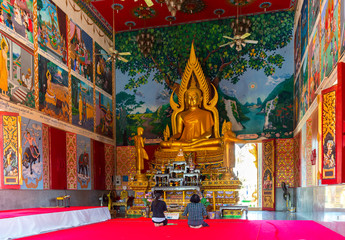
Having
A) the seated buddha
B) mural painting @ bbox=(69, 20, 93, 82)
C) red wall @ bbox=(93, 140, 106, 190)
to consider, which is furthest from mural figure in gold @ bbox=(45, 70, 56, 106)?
the seated buddha

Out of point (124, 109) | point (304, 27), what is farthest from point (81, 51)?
point (304, 27)

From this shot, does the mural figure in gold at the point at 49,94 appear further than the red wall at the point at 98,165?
No

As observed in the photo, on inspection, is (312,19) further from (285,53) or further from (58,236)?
(58,236)

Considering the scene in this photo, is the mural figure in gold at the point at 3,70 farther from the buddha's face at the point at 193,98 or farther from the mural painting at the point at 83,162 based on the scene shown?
the buddha's face at the point at 193,98

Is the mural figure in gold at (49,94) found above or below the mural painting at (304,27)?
below

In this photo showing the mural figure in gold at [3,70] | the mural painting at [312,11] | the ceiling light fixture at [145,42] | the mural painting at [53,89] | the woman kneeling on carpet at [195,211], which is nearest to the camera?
the woman kneeling on carpet at [195,211]

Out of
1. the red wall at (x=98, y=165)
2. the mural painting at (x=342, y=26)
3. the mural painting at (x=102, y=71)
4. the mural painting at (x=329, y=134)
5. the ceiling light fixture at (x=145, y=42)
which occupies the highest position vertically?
the ceiling light fixture at (x=145, y=42)

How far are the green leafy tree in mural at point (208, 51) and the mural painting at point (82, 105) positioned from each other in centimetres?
255

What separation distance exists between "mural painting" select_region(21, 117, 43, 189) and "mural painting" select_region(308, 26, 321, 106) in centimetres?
670

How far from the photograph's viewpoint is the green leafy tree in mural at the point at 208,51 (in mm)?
12656

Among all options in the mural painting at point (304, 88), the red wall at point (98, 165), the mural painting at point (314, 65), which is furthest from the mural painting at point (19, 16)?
the mural painting at point (304, 88)

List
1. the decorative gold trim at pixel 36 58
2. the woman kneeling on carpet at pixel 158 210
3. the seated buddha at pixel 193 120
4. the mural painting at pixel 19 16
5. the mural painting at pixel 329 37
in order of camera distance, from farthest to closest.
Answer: the seated buddha at pixel 193 120 → the decorative gold trim at pixel 36 58 → the mural painting at pixel 19 16 → the woman kneeling on carpet at pixel 158 210 → the mural painting at pixel 329 37

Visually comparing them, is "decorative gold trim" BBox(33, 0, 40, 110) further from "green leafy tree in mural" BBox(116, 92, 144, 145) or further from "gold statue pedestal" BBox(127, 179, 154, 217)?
"green leafy tree in mural" BBox(116, 92, 144, 145)

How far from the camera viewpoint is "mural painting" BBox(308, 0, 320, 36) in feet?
25.9
